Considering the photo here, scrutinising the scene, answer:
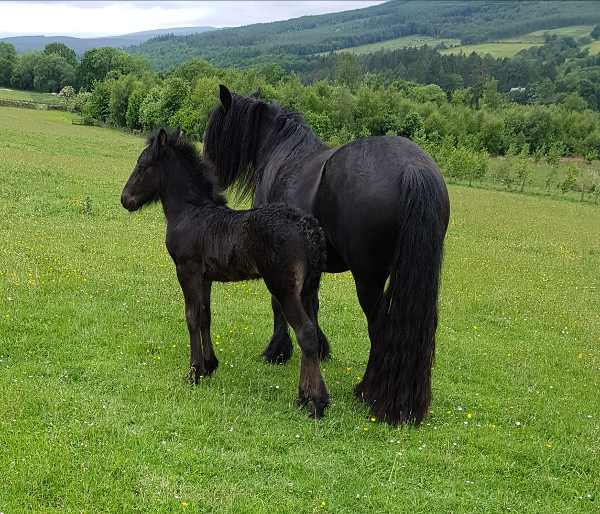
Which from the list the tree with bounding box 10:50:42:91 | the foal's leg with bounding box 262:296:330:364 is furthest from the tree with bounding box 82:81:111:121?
the foal's leg with bounding box 262:296:330:364

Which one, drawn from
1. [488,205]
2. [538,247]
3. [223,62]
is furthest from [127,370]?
[223,62]

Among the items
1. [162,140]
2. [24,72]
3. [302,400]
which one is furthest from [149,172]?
[24,72]

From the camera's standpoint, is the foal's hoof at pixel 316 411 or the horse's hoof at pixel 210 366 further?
the horse's hoof at pixel 210 366

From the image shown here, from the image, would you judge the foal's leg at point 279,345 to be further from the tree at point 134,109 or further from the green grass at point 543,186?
the tree at point 134,109

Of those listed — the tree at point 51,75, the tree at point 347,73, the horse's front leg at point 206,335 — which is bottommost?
the horse's front leg at point 206,335

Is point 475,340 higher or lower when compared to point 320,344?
lower

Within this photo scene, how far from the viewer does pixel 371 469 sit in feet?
14.1

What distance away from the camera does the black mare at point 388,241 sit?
4.72 meters

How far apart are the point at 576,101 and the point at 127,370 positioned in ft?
314

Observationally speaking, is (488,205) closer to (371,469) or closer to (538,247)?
(538,247)

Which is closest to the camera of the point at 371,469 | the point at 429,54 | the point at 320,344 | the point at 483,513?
the point at 483,513

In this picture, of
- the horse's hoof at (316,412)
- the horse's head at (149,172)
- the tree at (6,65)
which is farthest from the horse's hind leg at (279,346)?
the tree at (6,65)

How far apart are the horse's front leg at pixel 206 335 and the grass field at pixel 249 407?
0.45ft

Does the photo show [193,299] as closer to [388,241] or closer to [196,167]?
[196,167]
